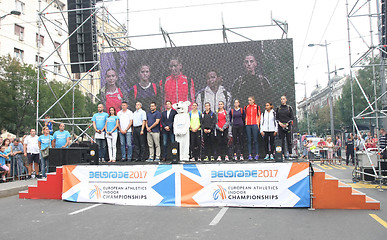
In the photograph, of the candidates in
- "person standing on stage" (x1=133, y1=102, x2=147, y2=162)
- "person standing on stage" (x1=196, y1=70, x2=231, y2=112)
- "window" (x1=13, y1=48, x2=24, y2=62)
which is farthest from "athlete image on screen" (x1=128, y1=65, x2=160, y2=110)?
"window" (x1=13, y1=48, x2=24, y2=62)

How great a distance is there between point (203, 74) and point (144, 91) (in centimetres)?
235

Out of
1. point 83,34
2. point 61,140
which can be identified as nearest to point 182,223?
point 61,140

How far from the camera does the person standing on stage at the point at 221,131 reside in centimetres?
980

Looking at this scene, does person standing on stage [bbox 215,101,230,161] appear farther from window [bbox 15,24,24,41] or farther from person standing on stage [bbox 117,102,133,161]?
window [bbox 15,24,24,41]

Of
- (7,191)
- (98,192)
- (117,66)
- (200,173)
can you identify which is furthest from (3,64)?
(200,173)

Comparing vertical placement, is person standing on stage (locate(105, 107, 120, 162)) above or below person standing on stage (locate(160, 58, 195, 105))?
below

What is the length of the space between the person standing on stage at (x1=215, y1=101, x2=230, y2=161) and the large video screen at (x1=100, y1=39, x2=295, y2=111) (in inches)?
80.6

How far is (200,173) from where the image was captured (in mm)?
7652

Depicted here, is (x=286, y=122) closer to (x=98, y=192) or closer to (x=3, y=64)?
(x=98, y=192)

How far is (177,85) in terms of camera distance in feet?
40.0

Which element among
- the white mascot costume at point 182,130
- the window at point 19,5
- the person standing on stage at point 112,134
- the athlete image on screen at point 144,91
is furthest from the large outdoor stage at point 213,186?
the window at point 19,5

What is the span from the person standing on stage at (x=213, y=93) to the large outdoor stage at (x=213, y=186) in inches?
179

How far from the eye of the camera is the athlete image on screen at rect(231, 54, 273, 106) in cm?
1164

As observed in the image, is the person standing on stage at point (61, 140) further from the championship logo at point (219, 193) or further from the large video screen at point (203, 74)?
the championship logo at point (219, 193)
